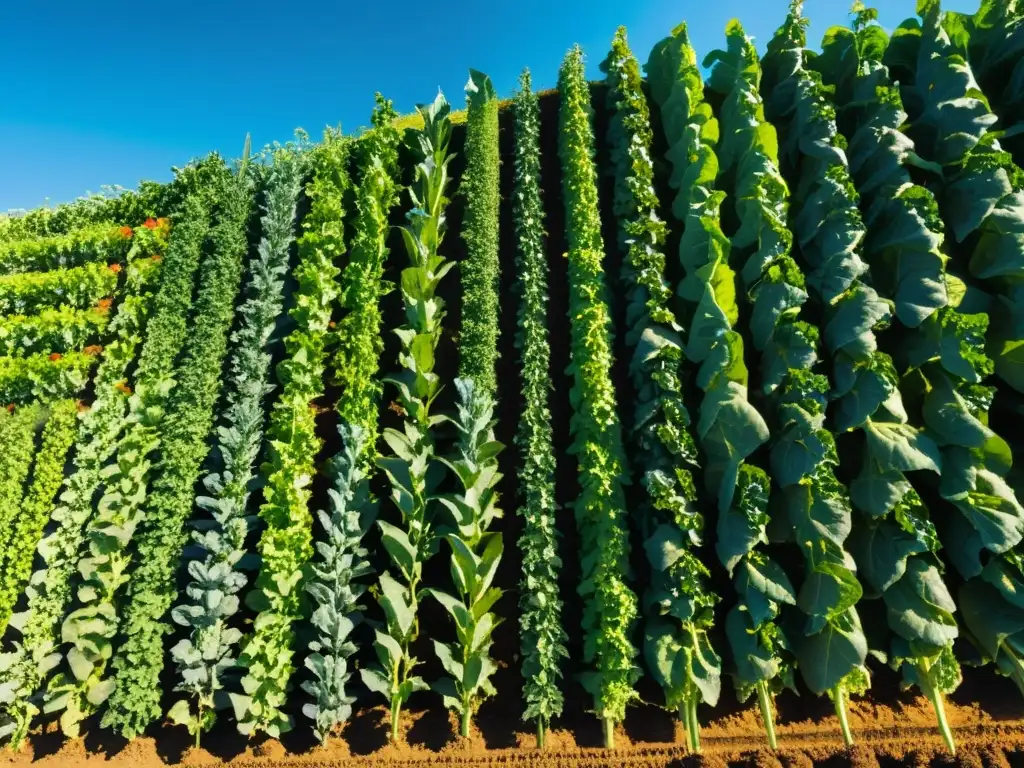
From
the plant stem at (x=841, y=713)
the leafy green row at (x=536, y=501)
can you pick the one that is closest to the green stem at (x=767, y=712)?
the plant stem at (x=841, y=713)

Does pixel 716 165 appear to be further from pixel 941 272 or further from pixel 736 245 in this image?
pixel 941 272

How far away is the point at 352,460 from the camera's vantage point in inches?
245

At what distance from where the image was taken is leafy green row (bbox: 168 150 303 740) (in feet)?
18.7

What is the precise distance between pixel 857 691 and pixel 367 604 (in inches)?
187

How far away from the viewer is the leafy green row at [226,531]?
569 cm

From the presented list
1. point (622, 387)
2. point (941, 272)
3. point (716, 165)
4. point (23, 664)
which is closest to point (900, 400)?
point (941, 272)

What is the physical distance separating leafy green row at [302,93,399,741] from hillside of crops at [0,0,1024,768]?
40 millimetres

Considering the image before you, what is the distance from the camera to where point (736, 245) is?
7129 millimetres

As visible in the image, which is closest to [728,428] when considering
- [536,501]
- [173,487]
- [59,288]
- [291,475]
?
[536,501]

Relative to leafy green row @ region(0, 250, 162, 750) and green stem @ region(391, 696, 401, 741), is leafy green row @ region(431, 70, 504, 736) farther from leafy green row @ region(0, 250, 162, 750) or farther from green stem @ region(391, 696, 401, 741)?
leafy green row @ region(0, 250, 162, 750)

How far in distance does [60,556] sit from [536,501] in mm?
4890

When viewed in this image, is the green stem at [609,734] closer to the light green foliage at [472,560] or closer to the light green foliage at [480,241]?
the light green foliage at [472,560]

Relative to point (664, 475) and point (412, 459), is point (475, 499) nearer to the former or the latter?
point (412, 459)

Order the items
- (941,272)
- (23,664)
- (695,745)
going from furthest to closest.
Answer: (941,272) → (23,664) → (695,745)
